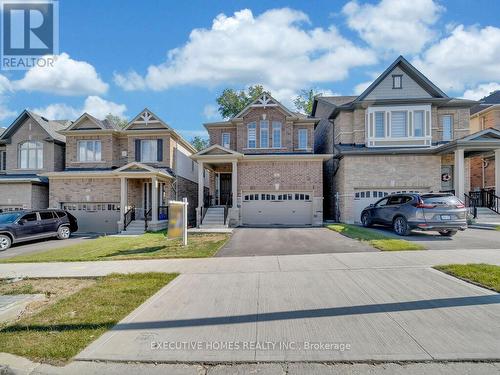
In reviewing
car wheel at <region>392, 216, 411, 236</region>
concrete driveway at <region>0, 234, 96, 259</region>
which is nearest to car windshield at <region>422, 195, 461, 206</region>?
car wheel at <region>392, 216, 411, 236</region>

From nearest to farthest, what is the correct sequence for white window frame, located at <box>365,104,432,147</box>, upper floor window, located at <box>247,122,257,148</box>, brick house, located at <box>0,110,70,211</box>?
white window frame, located at <box>365,104,432,147</box> → upper floor window, located at <box>247,122,257,148</box> → brick house, located at <box>0,110,70,211</box>

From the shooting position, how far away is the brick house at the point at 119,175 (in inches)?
731

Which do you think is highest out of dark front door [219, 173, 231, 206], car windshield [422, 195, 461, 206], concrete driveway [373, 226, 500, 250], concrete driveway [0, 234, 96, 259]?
dark front door [219, 173, 231, 206]

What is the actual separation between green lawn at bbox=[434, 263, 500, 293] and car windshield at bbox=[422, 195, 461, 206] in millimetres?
4638

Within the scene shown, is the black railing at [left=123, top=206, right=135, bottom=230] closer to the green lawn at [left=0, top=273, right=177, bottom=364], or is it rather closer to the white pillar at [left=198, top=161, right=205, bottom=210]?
the white pillar at [left=198, top=161, right=205, bottom=210]

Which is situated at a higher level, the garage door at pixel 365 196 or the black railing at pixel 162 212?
the garage door at pixel 365 196

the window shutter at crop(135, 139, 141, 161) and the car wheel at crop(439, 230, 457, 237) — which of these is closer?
the car wheel at crop(439, 230, 457, 237)

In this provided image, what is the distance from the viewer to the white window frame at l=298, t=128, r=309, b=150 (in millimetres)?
20844

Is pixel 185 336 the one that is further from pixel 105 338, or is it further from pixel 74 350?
pixel 74 350

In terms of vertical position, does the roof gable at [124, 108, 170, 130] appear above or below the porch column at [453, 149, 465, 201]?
above

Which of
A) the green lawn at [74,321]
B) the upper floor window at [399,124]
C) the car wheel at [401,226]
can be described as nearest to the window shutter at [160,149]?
the green lawn at [74,321]

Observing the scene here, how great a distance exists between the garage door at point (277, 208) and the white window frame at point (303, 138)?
3.70 meters

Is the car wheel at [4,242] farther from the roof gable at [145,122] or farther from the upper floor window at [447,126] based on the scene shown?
the upper floor window at [447,126]

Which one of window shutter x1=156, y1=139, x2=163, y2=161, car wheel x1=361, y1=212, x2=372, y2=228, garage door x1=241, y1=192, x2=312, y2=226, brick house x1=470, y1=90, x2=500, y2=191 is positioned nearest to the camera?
car wheel x1=361, y1=212, x2=372, y2=228
